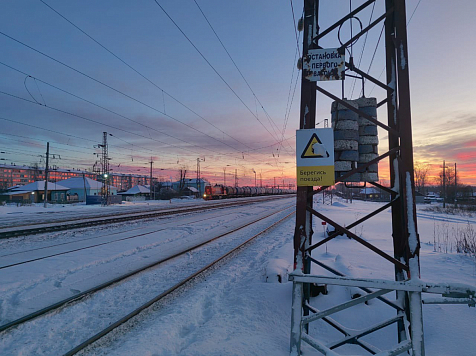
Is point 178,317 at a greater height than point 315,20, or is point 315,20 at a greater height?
point 315,20

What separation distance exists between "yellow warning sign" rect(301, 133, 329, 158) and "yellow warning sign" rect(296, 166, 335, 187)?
196 millimetres

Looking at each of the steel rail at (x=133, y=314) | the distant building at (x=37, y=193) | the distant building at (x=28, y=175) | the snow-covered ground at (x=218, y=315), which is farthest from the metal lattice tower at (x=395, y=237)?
the distant building at (x=28, y=175)

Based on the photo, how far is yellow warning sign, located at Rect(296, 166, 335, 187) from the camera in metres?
4.08

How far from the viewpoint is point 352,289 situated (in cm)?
514

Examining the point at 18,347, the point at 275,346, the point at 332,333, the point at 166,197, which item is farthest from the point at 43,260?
the point at 166,197

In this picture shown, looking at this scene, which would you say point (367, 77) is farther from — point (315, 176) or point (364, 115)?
point (315, 176)

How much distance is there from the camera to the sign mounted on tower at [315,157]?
4113 millimetres

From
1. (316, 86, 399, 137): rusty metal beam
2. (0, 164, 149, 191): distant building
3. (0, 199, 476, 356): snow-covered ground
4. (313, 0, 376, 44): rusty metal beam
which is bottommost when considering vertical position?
(0, 199, 476, 356): snow-covered ground

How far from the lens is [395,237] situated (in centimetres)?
445

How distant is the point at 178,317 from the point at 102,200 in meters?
36.7

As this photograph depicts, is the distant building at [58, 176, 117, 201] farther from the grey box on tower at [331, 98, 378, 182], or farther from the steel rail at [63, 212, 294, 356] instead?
the grey box on tower at [331, 98, 378, 182]

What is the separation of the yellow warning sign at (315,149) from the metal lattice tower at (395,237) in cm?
32

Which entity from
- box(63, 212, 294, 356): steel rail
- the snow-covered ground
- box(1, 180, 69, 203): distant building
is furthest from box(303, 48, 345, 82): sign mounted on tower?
box(1, 180, 69, 203): distant building

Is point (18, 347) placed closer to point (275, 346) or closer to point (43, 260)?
point (275, 346)
